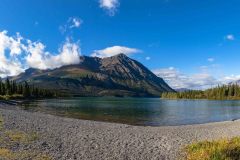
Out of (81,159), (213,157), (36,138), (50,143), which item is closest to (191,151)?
(213,157)

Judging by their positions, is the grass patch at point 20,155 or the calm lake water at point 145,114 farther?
the calm lake water at point 145,114

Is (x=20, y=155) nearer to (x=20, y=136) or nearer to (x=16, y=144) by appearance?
(x=16, y=144)

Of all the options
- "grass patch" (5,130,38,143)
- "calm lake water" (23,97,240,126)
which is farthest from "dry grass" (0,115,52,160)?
"calm lake water" (23,97,240,126)

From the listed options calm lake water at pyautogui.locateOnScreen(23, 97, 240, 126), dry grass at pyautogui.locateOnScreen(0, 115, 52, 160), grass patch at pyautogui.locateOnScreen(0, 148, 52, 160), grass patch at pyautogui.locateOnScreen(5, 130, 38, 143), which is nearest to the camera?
grass patch at pyautogui.locateOnScreen(0, 148, 52, 160)

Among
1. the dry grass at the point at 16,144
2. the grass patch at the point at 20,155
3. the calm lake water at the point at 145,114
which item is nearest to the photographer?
the grass patch at the point at 20,155

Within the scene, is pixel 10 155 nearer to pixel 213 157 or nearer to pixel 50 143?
pixel 50 143

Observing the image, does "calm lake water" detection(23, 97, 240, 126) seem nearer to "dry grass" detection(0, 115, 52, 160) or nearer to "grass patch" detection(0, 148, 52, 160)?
"dry grass" detection(0, 115, 52, 160)

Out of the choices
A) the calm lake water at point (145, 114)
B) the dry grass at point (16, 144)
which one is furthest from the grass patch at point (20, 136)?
the calm lake water at point (145, 114)

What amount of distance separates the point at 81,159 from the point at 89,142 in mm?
6426

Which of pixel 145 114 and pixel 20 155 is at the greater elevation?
pixel 20 155

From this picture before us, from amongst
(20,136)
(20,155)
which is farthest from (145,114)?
(20,155)

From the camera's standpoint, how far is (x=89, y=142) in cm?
2684

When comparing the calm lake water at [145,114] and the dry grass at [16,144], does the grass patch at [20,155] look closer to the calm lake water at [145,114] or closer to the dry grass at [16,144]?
the dry grass at [16,144]

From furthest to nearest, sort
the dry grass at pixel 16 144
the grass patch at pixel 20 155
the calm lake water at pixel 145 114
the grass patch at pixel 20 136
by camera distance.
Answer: the calm lake water at pixel 145 114 < the grass patch at pixel 20 136 < the dry grass at pixel 16 144 < the grass patch at pixel 20 155
